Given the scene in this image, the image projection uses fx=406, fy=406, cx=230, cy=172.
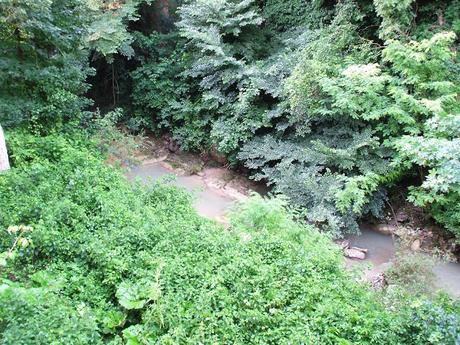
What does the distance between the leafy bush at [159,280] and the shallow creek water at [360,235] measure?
127 cm

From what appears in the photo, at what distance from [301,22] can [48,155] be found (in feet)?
23.1

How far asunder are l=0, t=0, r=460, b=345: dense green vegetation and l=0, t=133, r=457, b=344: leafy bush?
18 millimetres

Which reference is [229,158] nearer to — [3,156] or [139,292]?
[3,156]

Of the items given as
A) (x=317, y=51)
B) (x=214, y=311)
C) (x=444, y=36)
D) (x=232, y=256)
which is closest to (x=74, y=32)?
(x=317, y=51)

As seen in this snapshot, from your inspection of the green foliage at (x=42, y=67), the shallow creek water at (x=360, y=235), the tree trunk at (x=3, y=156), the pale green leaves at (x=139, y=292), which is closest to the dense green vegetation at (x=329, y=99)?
the shallow creek water at (x=360, y=235)

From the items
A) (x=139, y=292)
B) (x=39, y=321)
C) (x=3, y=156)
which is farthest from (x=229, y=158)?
(x=39, y=321)

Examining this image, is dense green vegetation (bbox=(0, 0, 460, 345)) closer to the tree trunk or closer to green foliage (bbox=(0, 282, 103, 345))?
green foliage (bbox=(0, 282, 103, 345))

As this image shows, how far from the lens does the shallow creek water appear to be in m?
6.63

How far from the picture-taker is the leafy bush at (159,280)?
129 inches

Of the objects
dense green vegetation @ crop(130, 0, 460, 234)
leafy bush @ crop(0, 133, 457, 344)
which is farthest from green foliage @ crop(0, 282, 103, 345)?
dense green vegetation @ crop(130, 0, 460, 234)

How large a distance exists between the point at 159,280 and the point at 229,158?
6166 mm

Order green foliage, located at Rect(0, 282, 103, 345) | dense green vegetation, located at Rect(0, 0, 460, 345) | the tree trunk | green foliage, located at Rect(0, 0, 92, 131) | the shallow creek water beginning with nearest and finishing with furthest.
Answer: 1. green foliage, located at Rect(0, 282, 103, 345)
2. dense green vegetation, located at Rect(0, 0, 460, 345)
3. the tree trunk
4. the shallow creek water
5. green foliage, located at Rect(0, 0, 92, 131)

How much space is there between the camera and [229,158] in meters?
9.73

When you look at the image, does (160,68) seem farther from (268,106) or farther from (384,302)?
(384,302)
